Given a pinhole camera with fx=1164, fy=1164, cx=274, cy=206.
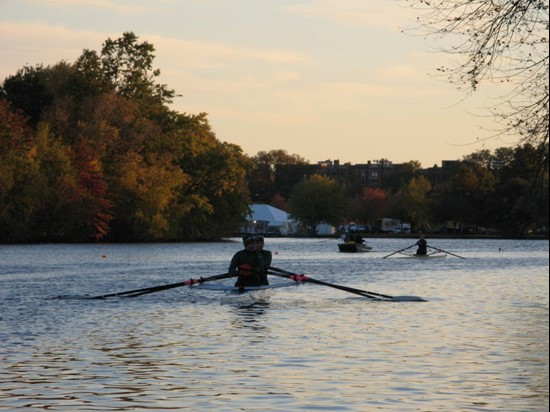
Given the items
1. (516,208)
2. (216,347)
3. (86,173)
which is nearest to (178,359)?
(216,347)

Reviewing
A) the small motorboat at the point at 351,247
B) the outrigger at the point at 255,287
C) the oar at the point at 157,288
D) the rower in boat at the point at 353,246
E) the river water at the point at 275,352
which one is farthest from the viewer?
the rower in boat at the point at 353,246

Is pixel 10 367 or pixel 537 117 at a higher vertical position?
pixel 537 117

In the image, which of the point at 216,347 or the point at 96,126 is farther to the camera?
the point at 96,126

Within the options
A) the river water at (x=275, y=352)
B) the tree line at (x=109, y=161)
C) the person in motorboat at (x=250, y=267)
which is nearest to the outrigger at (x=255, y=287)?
the person in motorboat at (x=250, y=267)

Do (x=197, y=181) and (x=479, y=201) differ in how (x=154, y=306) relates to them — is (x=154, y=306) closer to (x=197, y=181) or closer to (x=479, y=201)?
(x=197, y=181)

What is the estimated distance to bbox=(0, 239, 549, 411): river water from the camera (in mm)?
16125

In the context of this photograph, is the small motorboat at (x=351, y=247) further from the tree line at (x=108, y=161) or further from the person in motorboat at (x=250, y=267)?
the person in motorboat at (x=250, y=267)

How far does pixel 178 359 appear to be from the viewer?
2050cm

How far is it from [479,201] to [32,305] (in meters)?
159

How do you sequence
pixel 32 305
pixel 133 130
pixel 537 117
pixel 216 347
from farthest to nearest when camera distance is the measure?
pixel 133 130
pixel 32 305
pixel 216 347
pixel 537 117

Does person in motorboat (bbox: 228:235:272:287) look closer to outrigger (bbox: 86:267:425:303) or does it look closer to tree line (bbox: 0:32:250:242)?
outrigger (bbox: 86:267:425:303)

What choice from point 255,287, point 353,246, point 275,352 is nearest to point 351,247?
point 353,246

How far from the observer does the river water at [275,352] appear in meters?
16.1

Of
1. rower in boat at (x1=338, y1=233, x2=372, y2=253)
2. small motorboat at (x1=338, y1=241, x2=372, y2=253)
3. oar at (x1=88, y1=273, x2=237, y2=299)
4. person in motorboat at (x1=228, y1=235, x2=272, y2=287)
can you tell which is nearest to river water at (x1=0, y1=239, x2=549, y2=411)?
oar at (x1=88, y1=273, x2=237, y2=299)
